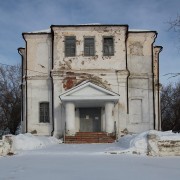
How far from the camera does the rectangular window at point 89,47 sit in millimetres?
28531

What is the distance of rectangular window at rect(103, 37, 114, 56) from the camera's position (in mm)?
28516

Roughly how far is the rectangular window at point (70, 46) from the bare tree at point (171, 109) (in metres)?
26.3

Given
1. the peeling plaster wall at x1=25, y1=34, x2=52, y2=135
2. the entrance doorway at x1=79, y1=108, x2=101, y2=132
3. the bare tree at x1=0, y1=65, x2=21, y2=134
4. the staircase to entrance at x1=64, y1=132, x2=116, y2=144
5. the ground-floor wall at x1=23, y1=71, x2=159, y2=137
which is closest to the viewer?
the staircase to entrance at x1=64, y1=132, x2=116, y2=144

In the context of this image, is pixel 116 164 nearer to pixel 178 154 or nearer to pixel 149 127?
pixel 178 154

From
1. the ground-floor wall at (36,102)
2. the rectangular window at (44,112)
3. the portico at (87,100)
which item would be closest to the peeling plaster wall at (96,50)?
the ground-floor wall at (36,102)

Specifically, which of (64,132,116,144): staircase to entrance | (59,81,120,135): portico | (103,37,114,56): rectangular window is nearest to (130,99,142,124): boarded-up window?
(59,81,120,135): portico

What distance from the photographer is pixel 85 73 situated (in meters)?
28.2

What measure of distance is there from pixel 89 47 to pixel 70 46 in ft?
4.87

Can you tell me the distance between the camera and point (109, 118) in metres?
26.5

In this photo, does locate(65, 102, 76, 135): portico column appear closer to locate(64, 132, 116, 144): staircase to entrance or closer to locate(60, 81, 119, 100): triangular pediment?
locate(64, 132, 116, 144): staircase to entrance

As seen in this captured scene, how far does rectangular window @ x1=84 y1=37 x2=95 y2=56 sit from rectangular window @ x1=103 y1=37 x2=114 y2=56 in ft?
3.07

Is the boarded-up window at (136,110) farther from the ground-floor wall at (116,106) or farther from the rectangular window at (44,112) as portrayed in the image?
the rectangular window at (44,112)

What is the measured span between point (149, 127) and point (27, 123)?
381 inches

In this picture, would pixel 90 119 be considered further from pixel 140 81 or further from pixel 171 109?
pixel 171 109
